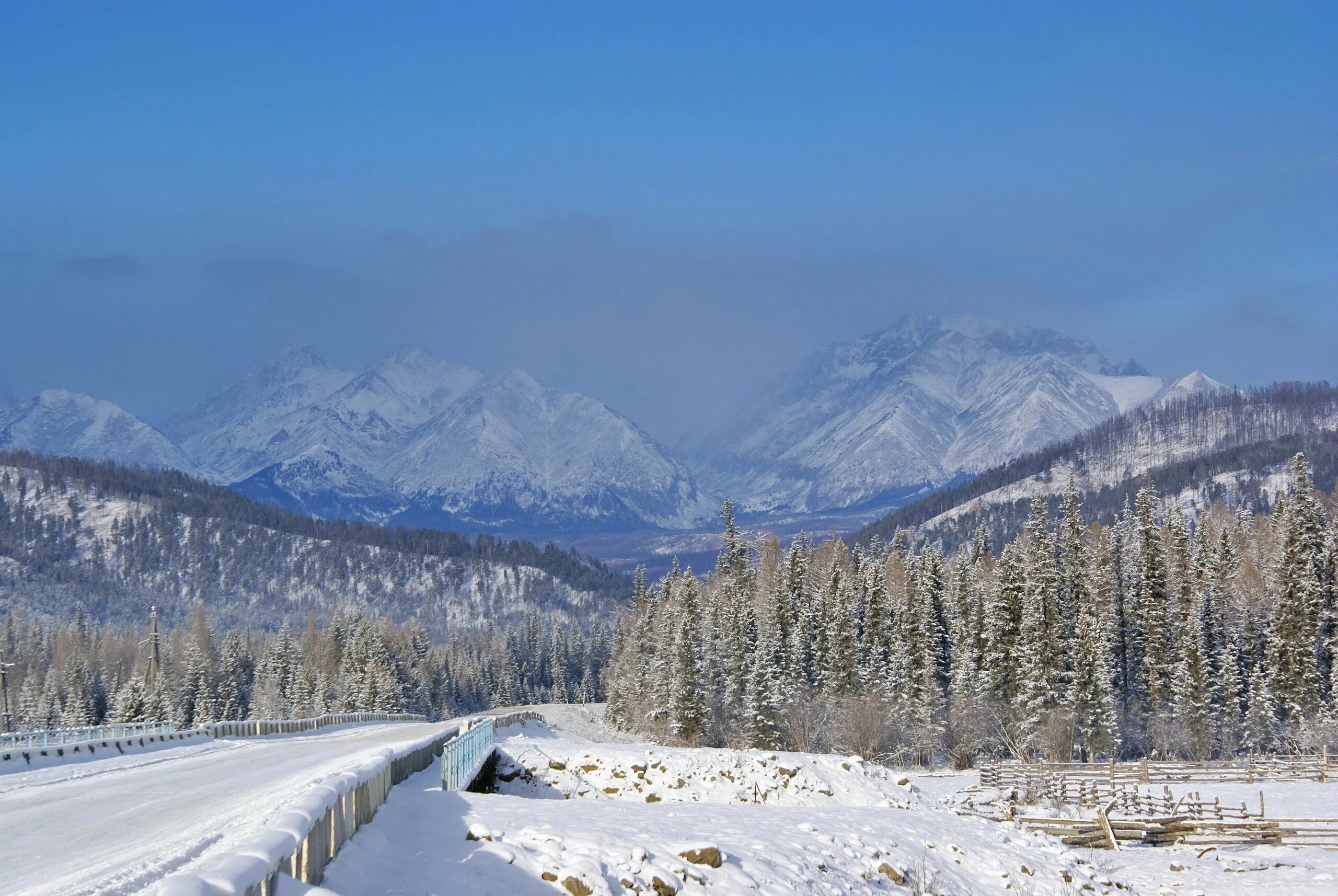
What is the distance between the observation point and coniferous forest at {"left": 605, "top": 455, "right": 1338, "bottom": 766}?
7075 cm

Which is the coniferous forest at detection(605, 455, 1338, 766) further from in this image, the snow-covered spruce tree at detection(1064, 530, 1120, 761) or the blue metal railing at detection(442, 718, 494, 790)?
the blue metal railing at detection(442, 718, 494, 790)

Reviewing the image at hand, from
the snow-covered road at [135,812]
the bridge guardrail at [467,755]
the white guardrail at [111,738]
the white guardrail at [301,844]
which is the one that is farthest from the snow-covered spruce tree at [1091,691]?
the white guardrail at [301,844]

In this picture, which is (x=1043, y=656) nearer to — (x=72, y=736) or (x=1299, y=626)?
(x=1299, y=626)

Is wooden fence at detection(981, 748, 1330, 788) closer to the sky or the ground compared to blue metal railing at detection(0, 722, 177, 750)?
closer to the ground

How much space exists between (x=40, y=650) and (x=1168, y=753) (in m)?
140

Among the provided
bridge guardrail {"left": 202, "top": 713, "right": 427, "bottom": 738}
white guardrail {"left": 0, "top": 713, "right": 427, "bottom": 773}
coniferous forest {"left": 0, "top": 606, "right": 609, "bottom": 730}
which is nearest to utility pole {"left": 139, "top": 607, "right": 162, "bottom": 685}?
coniferous forest {"left": 0, "top": 606, "right": 609, "bottom": 730}

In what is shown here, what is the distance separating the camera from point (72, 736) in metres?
43.9

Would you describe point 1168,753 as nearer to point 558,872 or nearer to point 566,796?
point 566,796

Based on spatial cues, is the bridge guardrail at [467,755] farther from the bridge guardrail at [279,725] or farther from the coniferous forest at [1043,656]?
the coniferous forest at [1043,656]

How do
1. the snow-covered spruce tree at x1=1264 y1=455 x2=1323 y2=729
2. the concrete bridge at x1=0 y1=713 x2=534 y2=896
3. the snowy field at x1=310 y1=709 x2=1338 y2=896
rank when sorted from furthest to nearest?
the snow-covered spruce tree at x1=1264 y1=455 x2=1323 y2=729, the snowy field at x1=310 y1=709 x2=1338 y2=896, the concrete bridge at x1=0 y1=713 x2=534 y2=896

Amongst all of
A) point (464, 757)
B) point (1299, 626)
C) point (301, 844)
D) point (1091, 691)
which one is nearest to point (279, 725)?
point (464, 757)

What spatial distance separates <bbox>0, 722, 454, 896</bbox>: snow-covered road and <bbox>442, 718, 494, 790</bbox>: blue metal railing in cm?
251

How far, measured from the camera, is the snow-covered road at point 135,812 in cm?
1319

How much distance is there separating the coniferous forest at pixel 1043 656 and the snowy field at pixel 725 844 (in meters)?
29.1
